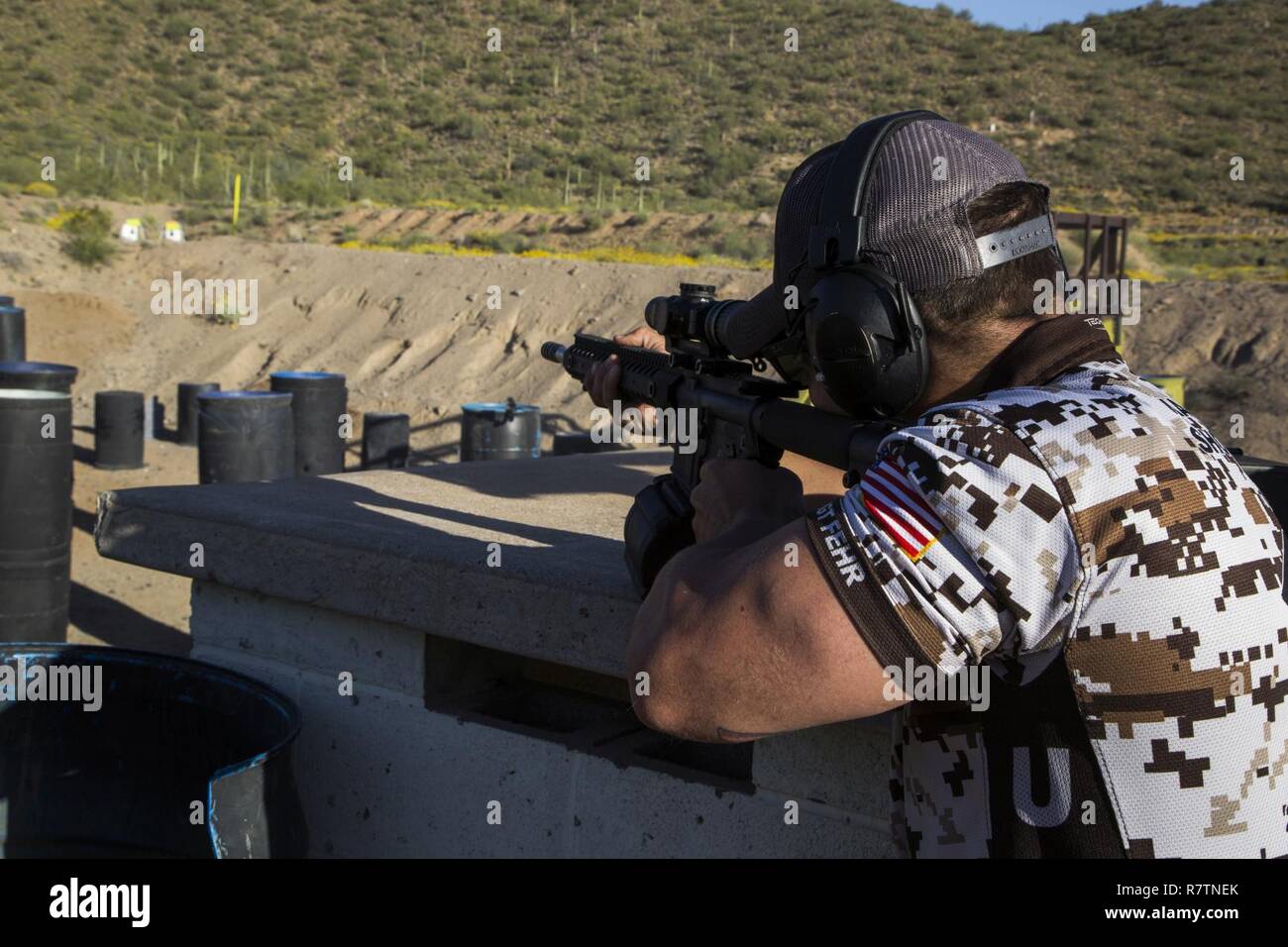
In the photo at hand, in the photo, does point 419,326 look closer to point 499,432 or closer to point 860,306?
point 499,432

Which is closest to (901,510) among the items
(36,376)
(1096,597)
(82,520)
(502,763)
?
(1096,597)

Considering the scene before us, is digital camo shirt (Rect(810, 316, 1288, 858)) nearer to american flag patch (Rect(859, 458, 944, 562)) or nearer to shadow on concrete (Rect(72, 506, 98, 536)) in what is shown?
american flag patch (Rect(859, 458, 944, 562))

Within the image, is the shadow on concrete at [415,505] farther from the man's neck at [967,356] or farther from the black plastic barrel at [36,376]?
the black plastic barrel at [36,376]

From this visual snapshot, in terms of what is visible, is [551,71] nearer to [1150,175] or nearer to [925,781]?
[1150,175]

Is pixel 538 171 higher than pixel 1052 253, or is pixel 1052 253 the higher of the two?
pixel 538 171

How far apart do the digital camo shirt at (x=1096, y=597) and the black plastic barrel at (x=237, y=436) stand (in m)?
8.42

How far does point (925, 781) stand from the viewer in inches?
64.1

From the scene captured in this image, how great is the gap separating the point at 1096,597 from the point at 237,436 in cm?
864

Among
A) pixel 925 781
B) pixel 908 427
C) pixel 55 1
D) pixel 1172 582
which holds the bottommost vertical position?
pixel 925 781

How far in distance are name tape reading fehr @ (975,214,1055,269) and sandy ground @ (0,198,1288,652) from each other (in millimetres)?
13301

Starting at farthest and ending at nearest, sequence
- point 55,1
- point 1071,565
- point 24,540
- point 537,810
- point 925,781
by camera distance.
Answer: point 55,1 → point 24,540 → point 537,810 → point 925,781 → point 1071,565

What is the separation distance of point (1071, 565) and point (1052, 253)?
52 centimetres

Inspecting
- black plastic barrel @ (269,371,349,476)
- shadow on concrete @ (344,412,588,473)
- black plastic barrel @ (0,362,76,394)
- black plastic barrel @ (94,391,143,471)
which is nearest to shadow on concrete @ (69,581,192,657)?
black plastic barrel @ (0,362,76,394)


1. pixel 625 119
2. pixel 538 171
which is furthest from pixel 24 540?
pixel 625 119
